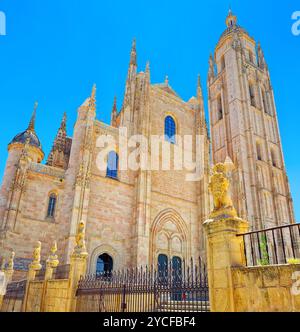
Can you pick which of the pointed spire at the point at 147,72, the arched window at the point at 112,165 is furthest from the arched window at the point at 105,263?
the pointed spire at the point at 147,72

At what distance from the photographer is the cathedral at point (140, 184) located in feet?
55.5

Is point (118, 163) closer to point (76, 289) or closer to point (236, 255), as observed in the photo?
point (76, 289)

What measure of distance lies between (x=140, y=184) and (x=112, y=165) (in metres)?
2.59

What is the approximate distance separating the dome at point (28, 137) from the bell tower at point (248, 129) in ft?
65.0

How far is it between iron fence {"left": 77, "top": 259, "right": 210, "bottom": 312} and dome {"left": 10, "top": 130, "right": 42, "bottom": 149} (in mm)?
15929

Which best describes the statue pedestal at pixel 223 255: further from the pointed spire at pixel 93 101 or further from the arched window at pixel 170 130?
the arched window at pixel 170 130

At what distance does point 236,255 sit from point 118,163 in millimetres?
16089

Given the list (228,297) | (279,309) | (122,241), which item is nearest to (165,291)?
(228,297)

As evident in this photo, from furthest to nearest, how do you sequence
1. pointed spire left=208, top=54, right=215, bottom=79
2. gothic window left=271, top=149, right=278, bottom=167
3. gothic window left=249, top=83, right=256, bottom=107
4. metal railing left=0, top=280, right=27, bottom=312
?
pointed spire left=208, top=54, right=215, bottom=79 → gothic window left=249, top=83, right=256, bottom=107 → gothic window left=271, top=149, right=278, bottom=167 → metal railing left=0, top=280, right=27, bottom=312

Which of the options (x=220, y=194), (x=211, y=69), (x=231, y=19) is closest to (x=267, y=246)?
(x=220, y=194)

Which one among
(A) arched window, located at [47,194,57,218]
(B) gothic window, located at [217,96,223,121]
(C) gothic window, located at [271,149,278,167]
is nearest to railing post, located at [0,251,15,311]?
(A) arched window, located at [47,194,57,218]

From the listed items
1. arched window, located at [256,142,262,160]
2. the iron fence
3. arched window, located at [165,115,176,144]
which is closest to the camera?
the iron fence

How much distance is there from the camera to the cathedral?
666 inches

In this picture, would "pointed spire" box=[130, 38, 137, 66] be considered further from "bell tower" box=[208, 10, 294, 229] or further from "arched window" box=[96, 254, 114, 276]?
"arched window" box=[96, 254, 114, 276]
